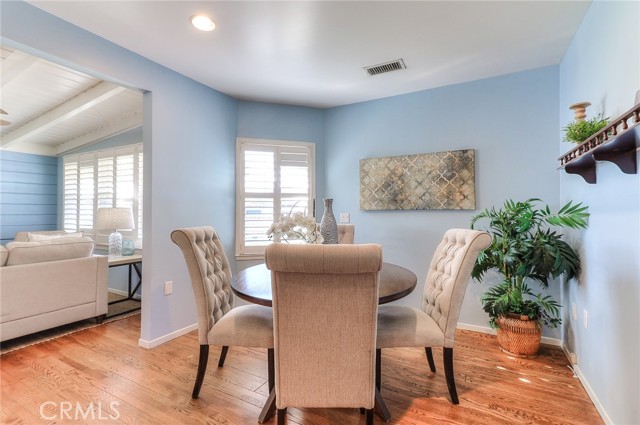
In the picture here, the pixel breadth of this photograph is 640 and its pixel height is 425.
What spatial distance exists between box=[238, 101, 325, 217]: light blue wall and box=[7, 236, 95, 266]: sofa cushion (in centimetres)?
199

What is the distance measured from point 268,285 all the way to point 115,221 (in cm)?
295

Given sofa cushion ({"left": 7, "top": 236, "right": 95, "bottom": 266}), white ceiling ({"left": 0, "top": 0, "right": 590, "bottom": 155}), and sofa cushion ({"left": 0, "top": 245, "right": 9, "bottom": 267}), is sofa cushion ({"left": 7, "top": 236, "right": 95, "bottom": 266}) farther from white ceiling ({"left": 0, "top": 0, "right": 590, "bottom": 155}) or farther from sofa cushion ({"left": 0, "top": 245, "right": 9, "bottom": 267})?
white ceiling ({"left": 0, "top": 0, "right": 590, "bottom": 155})

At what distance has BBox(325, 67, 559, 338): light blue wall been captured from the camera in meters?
2.71

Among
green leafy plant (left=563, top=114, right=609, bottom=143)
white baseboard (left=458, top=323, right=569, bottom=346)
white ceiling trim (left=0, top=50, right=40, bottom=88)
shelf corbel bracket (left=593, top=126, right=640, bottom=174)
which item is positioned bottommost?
white baseboard (left=458, top=323, right=569, bottom=346)

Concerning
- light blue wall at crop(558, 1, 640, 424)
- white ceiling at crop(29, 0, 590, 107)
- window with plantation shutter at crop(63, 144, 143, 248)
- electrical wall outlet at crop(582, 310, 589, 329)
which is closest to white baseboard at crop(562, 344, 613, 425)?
light blue wall at crop(558, 1, 640, 424)

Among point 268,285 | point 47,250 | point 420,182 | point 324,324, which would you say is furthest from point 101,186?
point 324,324

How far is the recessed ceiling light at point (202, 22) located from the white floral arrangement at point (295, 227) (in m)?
1.41

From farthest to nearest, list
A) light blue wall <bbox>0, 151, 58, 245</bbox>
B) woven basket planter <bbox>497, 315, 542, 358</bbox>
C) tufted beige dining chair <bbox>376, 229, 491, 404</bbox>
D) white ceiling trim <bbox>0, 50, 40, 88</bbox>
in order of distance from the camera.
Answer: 1. light blue wall <bbox>0, 151, 58, 245</bbox>
2. white ceiling trim <bbox>0, 50, 40, 88</bbox>
3. woven basket planter <bbox>497, 315, 542, 358</bbox>
4. tufted beige dining chair <bbox>376, 229, 491, 404</bbox>

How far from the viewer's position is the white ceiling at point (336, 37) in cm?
191

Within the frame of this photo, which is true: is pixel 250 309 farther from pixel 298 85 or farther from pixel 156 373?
pixel 298 85

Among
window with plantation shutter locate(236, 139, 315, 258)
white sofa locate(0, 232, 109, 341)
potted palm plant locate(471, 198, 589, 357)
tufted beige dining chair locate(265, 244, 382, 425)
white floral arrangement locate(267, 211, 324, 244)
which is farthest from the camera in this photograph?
window with plantation shutter locate(236, 139, 315, 258)

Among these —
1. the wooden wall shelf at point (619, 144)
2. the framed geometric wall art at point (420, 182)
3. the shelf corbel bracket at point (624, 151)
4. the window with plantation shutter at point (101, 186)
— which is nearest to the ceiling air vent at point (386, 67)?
the framed geometric wall art at point (420, 182)

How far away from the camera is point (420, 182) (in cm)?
314

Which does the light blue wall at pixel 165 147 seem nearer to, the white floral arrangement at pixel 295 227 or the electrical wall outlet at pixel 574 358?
the white floral arrangement at pixel 295 227
